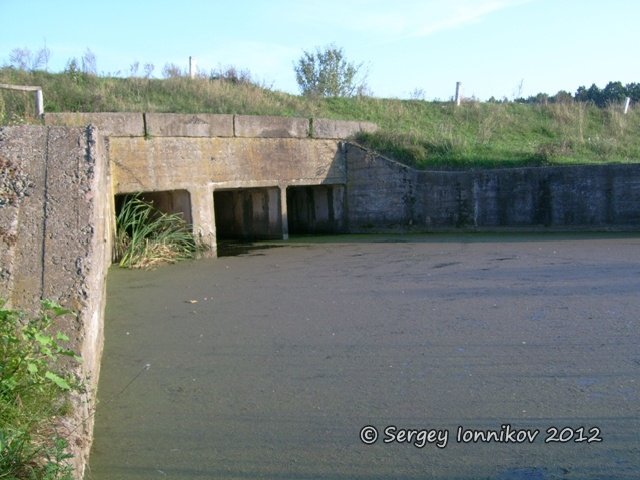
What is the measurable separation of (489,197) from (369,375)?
29.4ft

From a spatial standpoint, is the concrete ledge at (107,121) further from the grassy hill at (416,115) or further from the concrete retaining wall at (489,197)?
the concrete retaining wall at (489,197)

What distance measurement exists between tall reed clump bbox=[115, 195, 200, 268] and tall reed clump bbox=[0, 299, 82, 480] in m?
5.69

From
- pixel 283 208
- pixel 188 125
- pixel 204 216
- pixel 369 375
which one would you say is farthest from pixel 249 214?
pixel 369 375

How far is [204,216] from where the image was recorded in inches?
424

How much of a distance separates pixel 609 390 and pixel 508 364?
0.68 metres

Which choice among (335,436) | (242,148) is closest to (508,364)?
(335,436)

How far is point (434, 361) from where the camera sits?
14.1ft

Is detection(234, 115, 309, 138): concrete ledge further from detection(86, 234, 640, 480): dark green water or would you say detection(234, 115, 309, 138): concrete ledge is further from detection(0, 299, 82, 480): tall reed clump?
detection(0, 299, 82, 480): tall reed clump

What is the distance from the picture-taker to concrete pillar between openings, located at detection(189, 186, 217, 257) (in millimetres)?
10539

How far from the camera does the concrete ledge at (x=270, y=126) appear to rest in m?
11.5

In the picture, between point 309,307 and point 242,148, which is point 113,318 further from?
Result: point 242,148

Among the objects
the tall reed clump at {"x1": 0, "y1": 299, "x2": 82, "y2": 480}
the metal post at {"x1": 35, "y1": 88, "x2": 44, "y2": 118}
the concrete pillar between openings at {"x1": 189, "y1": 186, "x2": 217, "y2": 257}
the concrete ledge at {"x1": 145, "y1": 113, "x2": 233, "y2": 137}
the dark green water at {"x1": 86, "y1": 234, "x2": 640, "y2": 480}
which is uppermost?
the metal post at {"x1": 35, "y1": 88, "x2": 44, "y2": 118}

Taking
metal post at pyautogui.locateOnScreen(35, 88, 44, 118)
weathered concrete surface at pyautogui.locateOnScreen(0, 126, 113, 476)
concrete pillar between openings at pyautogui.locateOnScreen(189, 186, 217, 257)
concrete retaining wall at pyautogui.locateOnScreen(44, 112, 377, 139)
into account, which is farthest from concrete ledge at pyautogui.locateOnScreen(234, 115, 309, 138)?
weathered concrete surface at pyautogui.locateOnScreen(0, 126, 113, 476)

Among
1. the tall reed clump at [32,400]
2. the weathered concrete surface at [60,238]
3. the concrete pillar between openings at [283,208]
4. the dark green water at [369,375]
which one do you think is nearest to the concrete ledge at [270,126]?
the concrete pillar between openings at [283,208]
